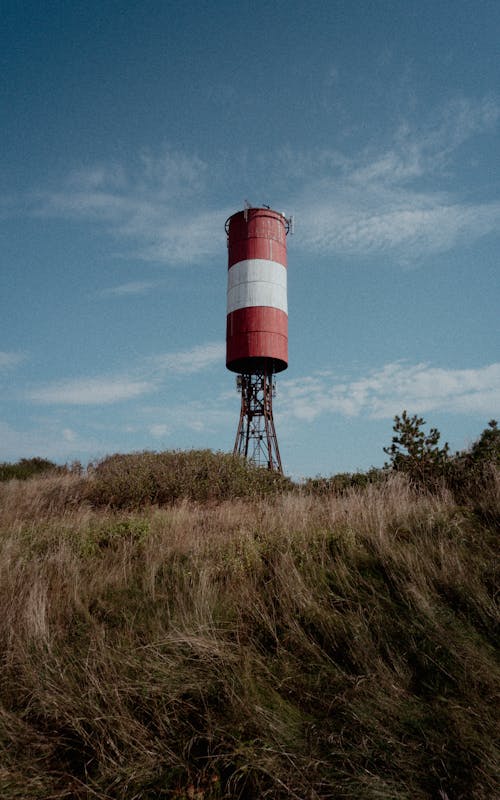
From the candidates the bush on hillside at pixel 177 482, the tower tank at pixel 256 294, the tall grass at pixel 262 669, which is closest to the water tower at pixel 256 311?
the tower tank at pixel 256 294

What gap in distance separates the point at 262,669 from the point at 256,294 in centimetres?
2004

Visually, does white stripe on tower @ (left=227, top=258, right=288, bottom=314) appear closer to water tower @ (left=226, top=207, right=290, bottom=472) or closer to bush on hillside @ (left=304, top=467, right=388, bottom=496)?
water tower @ (left=226, top=207, right=290, bottom=472)

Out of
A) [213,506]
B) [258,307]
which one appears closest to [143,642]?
[213,506]

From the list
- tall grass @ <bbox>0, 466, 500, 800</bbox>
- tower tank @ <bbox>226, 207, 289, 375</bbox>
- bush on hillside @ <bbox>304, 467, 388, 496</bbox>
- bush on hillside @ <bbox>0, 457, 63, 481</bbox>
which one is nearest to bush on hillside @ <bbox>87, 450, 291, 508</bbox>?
bush on hillside @ <bbox>304, 467, 388, 496</bbox>

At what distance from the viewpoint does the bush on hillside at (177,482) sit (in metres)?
11.8

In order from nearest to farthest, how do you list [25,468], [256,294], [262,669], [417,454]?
[262,669]
[417,454]
[25,468]
[256,294]

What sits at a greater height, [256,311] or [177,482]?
[256,311]

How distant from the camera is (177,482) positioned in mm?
11945

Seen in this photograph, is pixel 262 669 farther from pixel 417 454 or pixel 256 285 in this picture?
pixel 256 285

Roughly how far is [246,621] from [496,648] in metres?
2.15

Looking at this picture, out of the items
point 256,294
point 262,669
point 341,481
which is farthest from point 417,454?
point 256,294

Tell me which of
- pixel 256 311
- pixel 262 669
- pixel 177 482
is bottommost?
pixel 262 669

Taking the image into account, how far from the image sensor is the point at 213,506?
11.3m

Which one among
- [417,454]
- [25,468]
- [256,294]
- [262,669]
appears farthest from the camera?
[256,294]
